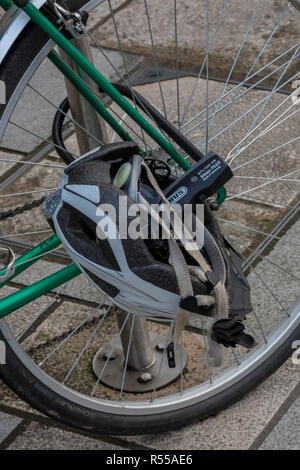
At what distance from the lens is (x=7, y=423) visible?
259 cm

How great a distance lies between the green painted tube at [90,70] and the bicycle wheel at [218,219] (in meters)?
0.05

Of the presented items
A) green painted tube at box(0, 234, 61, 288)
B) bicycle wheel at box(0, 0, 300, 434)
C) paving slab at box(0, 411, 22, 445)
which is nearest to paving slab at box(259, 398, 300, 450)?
bicycle wheel at box(0, 0, 300, 434)

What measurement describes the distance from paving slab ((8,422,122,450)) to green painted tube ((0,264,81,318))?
20.9 inches

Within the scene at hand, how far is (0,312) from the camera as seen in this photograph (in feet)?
7.10

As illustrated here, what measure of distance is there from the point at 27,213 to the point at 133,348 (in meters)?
0.99

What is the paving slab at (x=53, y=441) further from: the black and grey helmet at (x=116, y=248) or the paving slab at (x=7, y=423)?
the black and grey helmet at (x=116, y=248)

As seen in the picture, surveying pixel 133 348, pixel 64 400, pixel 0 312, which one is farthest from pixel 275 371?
pixel 0 312

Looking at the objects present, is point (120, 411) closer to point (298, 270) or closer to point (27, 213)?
point (298, 270)

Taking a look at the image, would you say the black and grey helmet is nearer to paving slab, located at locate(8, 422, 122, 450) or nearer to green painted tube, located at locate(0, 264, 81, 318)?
green painted tube, located at locate(0, 264, 81, 318)

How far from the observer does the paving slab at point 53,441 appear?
251 cm

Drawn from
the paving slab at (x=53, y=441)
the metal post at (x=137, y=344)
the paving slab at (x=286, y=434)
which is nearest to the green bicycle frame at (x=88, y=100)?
the metal post at (x=137, y=344)

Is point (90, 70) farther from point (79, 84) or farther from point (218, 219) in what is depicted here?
point (218, 219)

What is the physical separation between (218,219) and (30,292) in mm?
914

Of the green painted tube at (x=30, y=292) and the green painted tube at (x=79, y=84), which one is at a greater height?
the green painted tube at (x=79, y=84)
